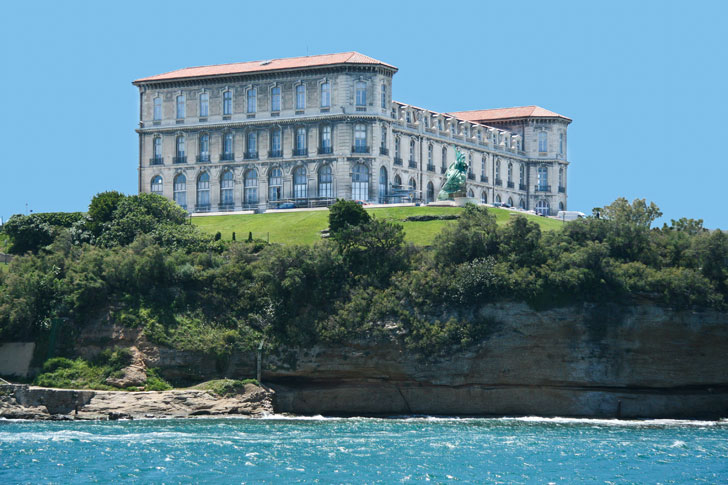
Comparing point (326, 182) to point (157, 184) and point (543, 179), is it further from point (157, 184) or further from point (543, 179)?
point (543, 179)

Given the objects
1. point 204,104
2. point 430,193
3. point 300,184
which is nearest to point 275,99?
point 204,104

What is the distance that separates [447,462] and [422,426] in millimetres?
15576

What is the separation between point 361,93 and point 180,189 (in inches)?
815

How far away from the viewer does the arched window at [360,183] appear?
127000 millimetres

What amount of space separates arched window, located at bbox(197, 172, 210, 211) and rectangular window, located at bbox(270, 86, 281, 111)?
380 inches

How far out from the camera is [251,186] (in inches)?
5172

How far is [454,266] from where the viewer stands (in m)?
93.8

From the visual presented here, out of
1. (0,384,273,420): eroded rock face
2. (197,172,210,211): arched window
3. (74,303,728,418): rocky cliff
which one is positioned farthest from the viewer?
(197,172,210,211): arched window

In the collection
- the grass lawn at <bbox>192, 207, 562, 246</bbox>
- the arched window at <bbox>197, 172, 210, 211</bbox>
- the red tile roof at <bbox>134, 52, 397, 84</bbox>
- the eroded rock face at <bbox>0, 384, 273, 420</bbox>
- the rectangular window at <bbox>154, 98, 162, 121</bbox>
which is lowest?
the eroded rock face at <bbox>0, 384, 273, 420</bbox>

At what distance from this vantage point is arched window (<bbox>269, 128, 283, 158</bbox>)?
13000 centimetres

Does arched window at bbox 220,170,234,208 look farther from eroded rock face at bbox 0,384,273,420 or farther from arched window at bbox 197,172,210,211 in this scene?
eroded rock face at bbox 0,384,273,420

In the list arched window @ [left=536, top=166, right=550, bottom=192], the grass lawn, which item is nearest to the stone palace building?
the grass lawn

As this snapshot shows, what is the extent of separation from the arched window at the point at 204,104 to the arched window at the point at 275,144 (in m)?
7.36

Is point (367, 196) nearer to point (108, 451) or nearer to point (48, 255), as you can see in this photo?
point (48, 255)
